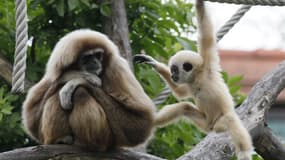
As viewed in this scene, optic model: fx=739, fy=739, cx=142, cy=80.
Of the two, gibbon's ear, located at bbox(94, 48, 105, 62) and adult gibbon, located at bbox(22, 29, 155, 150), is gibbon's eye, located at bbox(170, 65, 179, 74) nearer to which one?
adult gibbon, located at bbox(22, 29, 155, 150)

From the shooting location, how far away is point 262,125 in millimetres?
6172

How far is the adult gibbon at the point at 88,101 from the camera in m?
5.64

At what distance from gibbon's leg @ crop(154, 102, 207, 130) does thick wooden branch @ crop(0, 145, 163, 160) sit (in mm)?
469

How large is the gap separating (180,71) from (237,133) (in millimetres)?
763

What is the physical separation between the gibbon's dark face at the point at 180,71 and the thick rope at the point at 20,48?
3.99 ft

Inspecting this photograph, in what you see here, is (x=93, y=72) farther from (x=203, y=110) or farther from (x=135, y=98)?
Result: (x=203, y=110)

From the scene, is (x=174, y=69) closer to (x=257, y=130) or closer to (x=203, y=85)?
(x=203, y=85)

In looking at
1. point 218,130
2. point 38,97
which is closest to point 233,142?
point 218,130

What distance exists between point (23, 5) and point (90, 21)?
3.95 ft

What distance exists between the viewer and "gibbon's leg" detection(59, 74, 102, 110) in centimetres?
556

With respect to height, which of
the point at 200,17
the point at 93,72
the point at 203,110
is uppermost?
the point at 200,17

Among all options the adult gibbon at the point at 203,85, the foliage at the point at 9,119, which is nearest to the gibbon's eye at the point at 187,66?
the adult gibbon at the point at 203,85

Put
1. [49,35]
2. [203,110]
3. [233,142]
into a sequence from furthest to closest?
[49,35], [203,110], [233,142]

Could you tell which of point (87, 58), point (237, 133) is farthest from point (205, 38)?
point (87, 58)
